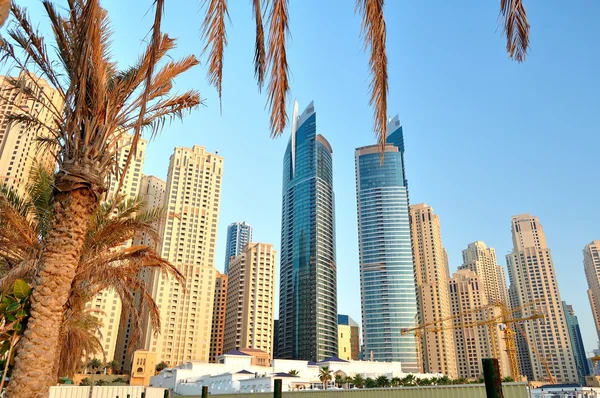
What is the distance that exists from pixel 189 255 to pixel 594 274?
15701 cm

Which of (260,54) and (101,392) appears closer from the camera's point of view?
(260,54)

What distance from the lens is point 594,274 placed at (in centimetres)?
17412

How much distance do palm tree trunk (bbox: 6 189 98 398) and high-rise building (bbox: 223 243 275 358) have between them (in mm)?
120858

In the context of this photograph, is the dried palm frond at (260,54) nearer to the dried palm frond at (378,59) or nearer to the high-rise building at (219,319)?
the dried palm frond at (378,59)

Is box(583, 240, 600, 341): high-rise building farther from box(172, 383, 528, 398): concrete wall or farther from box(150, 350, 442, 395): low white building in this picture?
box(172, 383, 528, 398): concrete wall

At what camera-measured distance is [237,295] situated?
436ft

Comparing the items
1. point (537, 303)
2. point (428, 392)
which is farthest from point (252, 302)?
point (428, 392)

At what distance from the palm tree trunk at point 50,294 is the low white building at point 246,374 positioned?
3635 cm

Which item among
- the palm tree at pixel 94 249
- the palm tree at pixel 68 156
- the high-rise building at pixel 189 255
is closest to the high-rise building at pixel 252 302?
the high-rise building at pixel 189 255

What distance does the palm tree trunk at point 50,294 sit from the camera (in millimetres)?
6382

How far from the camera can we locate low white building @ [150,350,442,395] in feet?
156

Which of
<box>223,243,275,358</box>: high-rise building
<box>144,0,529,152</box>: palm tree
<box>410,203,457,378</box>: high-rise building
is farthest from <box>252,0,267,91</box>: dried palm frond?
<box>410,203,457,378</box>: high-rise building

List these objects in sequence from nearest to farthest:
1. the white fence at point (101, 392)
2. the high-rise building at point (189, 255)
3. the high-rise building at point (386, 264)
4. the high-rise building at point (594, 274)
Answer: the white fence at point (101, 392), the high-rise building at point (189, 255), the high-rise building at point (386, 264), the high-rise building at point (594, 274)

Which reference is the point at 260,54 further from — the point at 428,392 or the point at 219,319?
the point at 219,319
